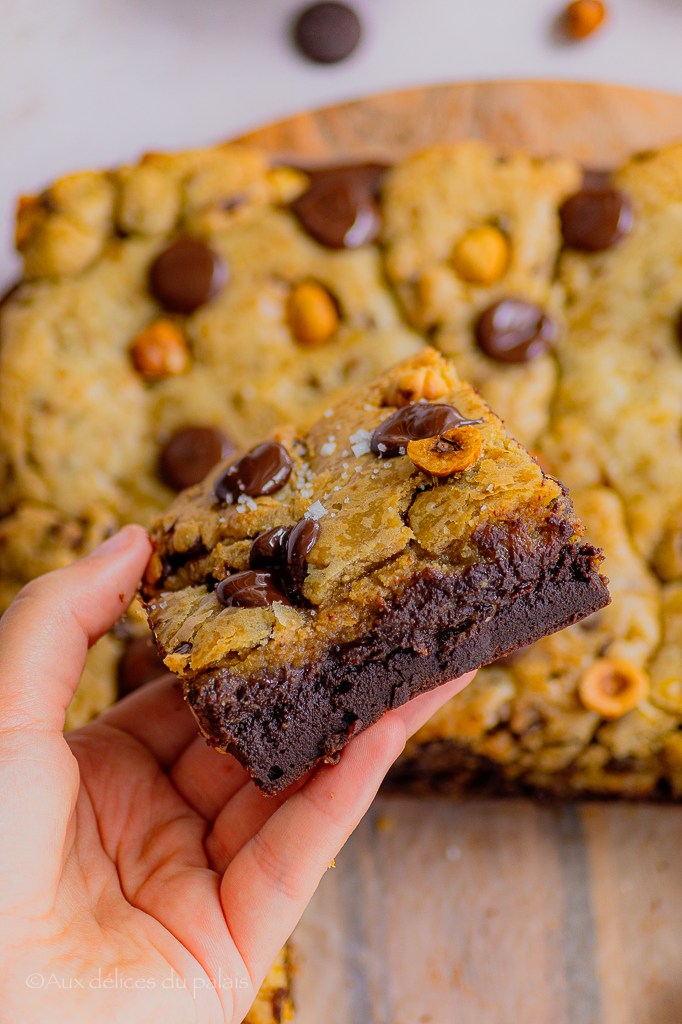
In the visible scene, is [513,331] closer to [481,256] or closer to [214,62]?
[481,256]

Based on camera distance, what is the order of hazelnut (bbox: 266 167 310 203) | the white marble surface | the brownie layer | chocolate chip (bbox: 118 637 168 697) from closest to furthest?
the brownie layer < chocolate chip (bbox: 118 637 168 697) < hazelnut (bbox: 266 167 310 203) < the white marble surface

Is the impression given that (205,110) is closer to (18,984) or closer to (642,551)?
(642,551)

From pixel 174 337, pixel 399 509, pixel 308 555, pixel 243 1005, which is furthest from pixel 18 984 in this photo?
pixel 174 337

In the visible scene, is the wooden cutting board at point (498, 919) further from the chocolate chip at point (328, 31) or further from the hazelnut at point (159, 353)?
the chocolate chip at point (328, 31)

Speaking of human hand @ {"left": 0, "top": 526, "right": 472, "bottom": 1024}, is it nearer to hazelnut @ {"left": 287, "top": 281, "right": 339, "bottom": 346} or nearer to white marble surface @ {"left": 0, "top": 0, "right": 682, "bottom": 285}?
hazelnut @ {"left": 287, "top": 281, "right": 339, "bottom": 346}

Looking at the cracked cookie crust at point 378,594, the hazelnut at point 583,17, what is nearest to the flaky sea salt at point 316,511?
the cracked cookie crust at point 378,594

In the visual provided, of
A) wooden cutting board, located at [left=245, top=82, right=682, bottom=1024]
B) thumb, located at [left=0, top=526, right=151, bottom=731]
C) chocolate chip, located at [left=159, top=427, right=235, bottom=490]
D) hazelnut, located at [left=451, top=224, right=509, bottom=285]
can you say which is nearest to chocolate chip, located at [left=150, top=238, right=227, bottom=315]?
chocolate chip, located at [left=159, top=427, right=235, bottom=490]
